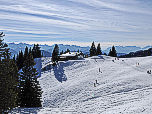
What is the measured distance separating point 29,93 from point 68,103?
24.1 feet

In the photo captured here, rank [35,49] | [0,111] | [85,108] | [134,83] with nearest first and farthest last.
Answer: [0,111], [85,108], [134,83], [35,49]

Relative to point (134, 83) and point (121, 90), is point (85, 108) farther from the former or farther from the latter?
point (134, 83)

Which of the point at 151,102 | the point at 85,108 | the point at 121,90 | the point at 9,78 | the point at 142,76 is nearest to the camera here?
the point at 9,78

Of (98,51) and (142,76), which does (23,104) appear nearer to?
(142,76)

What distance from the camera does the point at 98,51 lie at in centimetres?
8388

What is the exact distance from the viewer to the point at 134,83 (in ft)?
88.3

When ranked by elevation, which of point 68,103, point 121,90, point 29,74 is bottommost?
point 68,103

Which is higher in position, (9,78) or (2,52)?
(2,52)

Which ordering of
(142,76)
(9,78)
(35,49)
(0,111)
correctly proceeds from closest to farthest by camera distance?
(0,111) → (9,78) → (142,76) → (35,49)

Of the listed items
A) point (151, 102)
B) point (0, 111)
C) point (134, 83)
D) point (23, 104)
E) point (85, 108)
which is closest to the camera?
point (0, 111)

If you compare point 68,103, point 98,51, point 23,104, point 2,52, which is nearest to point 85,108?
point 68,103

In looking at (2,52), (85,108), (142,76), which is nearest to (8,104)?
(2,52)

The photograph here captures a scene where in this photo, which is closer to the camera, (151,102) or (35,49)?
(151,102)

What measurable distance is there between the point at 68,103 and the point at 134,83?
44.9 ft
